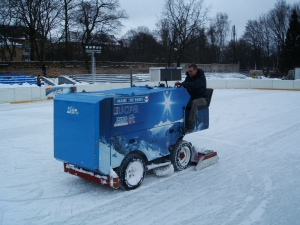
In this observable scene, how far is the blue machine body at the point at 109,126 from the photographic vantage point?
5.09 m

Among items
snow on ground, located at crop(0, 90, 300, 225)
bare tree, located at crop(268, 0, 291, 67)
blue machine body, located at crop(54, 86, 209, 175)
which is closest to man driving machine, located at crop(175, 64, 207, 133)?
blue machine body, located at crop(54, 86, 209, 175)

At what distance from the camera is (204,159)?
7.05 metres

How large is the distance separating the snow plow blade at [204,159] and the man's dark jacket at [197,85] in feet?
4.22

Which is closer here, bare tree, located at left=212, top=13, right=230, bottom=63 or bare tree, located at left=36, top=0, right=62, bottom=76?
bare tree, located at left=36, top=0, right=62, bottom=76

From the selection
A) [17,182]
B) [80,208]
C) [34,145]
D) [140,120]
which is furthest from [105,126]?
[34,145]

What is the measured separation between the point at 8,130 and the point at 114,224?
8.34 meters

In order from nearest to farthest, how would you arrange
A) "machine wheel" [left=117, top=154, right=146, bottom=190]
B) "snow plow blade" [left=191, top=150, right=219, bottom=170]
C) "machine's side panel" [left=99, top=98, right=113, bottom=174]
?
1. "machine's side panel" [left=99, top=98, right=113, bottom=174]
2. "machine wheel" [left=117, top=154, right=146, bottom=190]
3. "snow plow blade" [left=191, top=150, right=219, bottom=170]

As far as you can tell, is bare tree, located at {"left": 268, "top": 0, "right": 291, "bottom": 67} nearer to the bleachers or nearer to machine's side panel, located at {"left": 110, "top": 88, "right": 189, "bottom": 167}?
the bleachers

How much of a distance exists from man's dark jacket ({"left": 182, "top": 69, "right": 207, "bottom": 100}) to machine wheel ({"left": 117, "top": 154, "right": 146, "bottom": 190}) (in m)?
1.85

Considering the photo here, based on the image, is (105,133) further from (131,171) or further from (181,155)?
(181,155)

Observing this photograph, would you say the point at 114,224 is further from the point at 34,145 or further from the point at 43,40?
the point at 43,40

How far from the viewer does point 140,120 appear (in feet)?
18.5

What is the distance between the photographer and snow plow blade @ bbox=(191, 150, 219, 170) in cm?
696

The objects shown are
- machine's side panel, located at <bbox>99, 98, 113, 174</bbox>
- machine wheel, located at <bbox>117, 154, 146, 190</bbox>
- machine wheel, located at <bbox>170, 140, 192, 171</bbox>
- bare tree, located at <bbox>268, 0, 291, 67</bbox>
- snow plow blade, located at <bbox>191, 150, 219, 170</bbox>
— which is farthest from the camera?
bare tree, located at <bbox>268, 0, 291, 67</bbox>
